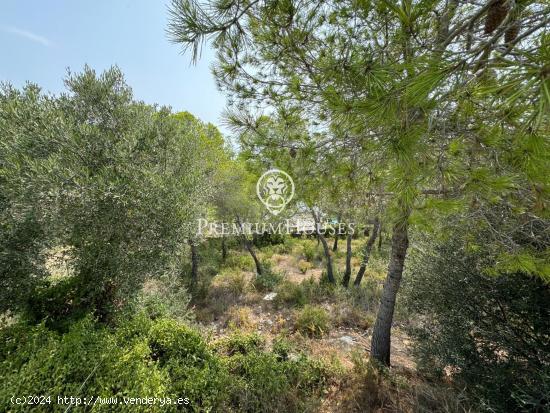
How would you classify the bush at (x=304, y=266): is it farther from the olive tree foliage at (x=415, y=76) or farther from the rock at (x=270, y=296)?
the olive tree foliage at (x=415, y=76)

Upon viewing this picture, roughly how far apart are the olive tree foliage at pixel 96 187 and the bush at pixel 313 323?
3.50 meters

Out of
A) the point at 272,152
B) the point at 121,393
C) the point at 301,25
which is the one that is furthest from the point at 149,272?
the point at 301,25

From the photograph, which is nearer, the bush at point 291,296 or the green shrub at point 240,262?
the bush at point 291,296

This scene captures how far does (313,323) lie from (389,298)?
2441 mm

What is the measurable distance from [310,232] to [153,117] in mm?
Answer: 12670

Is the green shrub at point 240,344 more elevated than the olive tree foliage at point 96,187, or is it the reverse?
the olive tree foliage at point 96,187

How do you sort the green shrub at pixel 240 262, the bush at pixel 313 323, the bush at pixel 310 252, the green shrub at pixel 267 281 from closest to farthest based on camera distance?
the bush at pixel 313 323 < the green shrub at pixel 267 281 < the green shrub at pixel 240 262 < the bush at pixel 310 252

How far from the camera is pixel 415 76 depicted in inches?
41.8

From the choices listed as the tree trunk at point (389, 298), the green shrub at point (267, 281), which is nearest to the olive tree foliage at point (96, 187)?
the tree trunk at point (389, 298)

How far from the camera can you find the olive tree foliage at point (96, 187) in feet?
8.93

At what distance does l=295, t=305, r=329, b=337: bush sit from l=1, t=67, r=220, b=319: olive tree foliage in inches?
138

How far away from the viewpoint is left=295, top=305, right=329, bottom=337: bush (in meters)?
5.00

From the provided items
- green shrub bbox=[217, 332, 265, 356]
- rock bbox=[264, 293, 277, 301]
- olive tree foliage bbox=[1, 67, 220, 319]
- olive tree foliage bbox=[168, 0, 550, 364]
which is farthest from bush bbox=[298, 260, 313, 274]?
olive tree foliage bbox=[168, 0, 550, 364]

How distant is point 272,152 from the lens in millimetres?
2340
